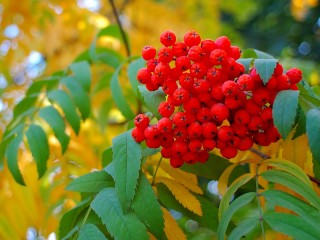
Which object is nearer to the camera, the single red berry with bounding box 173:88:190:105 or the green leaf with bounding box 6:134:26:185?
the single red berry with bounding box 173:88:190:105

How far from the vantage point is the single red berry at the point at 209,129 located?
107cm

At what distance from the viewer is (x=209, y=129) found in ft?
3.49

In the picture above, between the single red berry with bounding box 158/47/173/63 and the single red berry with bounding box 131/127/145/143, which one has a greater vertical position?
the single red berry with bounding box 158/47/173/63

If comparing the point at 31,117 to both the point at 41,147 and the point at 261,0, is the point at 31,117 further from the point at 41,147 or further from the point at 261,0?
the point at 261,0

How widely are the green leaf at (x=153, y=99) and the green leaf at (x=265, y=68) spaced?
0.83 feet

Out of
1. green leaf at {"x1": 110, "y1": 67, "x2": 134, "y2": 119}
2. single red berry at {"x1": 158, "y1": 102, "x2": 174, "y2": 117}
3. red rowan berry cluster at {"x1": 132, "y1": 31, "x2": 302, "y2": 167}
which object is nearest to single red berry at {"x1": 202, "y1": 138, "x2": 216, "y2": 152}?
red rowan berry cluster at {"x1": 132, "y1": 31, "x2": 302, "y2": 167}

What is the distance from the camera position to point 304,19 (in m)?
5.99

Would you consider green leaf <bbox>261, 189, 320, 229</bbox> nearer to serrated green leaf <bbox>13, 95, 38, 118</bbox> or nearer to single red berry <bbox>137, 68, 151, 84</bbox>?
single red berry <bbox>137, 68, 151, 84</bbox>

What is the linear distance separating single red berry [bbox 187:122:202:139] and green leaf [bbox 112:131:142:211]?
127 millimetres

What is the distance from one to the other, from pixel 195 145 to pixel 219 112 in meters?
0.10

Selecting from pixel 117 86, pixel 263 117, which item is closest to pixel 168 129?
pixel 263 117

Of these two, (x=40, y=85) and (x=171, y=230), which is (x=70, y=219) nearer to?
(x=171, y=230)

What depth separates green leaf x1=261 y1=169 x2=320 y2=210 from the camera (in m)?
0.98

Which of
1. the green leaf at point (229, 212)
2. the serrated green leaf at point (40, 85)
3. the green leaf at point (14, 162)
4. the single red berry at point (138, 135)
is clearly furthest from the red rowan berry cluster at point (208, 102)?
the serrated green leaf at point (40, 85)
